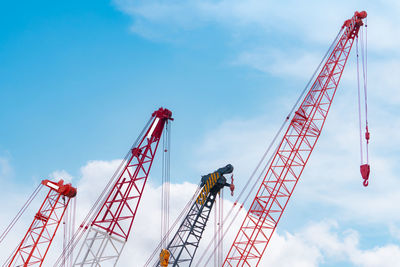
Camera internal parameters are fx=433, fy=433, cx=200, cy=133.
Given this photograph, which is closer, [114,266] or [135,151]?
[114,266]

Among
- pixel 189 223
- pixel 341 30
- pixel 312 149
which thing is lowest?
pixel 189 223

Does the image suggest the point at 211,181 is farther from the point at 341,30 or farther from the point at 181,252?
the point at 341,30

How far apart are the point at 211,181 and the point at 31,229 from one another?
78.1ft

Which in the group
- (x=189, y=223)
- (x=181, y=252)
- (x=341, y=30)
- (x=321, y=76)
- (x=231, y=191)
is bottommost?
(x=181, y=252)

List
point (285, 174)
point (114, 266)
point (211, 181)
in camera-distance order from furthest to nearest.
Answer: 1. point (211, 181)
2. point (285, 174)
3. point (114, 266)

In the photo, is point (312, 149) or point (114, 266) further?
point (312, 149)

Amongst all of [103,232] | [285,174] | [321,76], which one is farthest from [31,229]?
[321,76]

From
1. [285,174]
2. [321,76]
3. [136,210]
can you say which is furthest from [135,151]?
[321,76]

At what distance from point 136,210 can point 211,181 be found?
10.6 m

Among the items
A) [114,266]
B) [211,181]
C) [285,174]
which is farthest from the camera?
[211,181]

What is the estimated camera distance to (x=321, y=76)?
57.0 metres

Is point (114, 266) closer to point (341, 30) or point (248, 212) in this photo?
point (248, 212)

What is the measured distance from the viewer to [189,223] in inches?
2233

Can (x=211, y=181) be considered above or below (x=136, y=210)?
above
